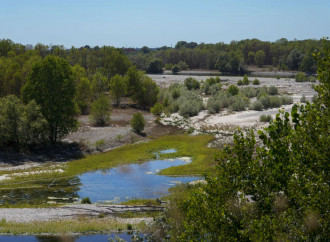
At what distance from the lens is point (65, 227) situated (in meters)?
29.1

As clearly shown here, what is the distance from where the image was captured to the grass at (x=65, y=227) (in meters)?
28.4

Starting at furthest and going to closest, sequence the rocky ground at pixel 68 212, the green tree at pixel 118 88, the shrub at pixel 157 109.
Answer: the green tree at pixel 118 88 < the shrub at pixel 157 109 < the rocky ground at pixel 68 212

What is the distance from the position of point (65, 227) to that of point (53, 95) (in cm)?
2912

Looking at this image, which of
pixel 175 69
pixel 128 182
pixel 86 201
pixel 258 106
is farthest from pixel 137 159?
pixel 175 69

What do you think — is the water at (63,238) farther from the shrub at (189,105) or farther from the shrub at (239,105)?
the shrub at (239,105)

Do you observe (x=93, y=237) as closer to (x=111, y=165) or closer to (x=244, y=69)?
(x=111, y=165)

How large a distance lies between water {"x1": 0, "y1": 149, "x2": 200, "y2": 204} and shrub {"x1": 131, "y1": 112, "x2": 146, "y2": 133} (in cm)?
1770

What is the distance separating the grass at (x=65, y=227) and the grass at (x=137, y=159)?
11354 mm

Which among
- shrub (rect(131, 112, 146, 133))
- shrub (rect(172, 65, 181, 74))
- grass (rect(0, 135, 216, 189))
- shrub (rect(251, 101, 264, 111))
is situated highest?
shrub (rect(172, 65, 181, 74))

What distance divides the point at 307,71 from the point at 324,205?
162m

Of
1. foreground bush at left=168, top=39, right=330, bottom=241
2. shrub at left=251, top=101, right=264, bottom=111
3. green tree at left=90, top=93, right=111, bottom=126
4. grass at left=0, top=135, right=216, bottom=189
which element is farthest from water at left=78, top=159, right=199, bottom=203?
shrub at left=251, top=101, right=264, bottom=111

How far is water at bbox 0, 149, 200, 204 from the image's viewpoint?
122ft

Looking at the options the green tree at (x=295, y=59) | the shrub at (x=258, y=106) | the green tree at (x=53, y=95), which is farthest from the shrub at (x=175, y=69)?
the green tree at (x=53, y=95)

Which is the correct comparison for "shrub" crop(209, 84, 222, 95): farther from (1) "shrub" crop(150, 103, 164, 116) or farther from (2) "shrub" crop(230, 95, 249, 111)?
(1) "shrub" crop(150, 103, 164, 116)
